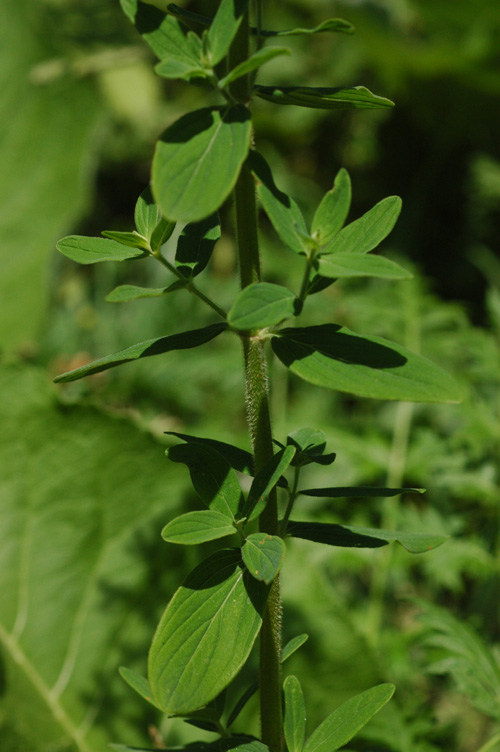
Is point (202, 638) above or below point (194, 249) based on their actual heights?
below

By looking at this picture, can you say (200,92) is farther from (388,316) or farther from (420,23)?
(388,316)

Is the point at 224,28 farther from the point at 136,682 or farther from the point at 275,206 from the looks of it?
the point at 136,682

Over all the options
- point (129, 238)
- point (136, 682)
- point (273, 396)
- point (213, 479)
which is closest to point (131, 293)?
point (129, 238)

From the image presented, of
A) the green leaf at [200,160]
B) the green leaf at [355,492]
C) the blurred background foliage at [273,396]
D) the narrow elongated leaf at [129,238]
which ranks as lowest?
the blurred background foliage at [273,396]

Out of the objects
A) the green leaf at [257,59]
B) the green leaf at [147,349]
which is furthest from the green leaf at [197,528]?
the green leaf at [257,59]

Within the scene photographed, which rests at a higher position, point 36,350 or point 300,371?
point 300,371

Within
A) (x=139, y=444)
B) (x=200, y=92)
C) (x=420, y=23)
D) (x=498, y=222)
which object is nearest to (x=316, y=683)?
(x=139, y=444)

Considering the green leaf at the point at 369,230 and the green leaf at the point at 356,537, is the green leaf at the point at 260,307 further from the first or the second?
the green leaf at the point at 356,537
